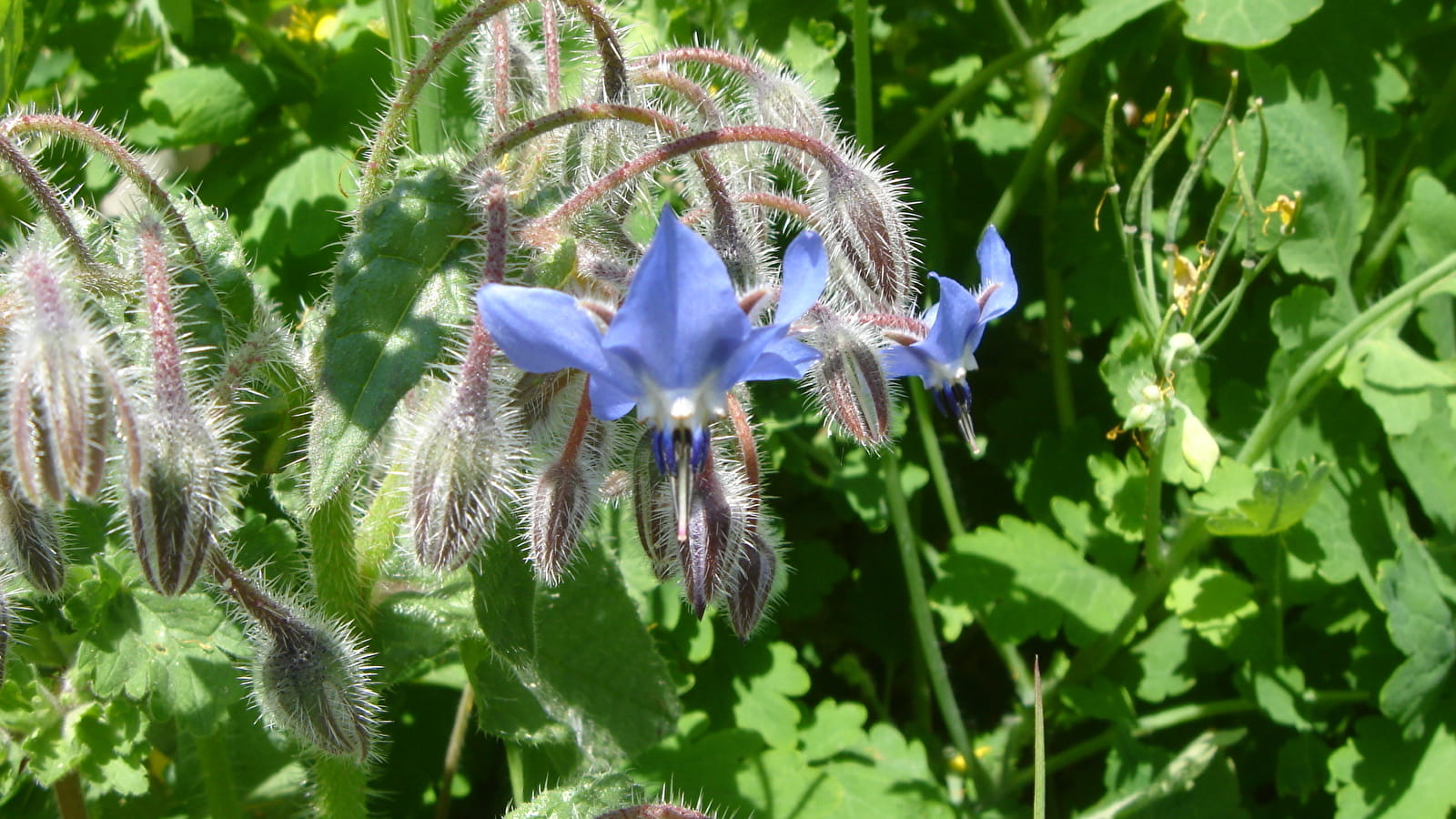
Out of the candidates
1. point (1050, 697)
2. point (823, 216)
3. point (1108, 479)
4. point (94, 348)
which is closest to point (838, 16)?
point (1108, 479)

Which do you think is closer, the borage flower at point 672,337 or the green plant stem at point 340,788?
the borage flower at point 672,337

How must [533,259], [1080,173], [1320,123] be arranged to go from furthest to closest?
[1080,173]
[1320,123]
[533,259]

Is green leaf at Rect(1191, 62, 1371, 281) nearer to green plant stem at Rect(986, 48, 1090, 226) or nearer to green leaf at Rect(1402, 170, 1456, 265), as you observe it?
green leaf at Rect(1402, 170, 1456, 265)

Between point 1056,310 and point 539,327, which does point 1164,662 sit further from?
point 539,327


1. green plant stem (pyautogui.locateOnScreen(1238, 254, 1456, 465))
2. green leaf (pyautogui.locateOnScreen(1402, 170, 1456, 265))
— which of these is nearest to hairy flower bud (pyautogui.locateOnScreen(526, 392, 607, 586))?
green plant stem (pyautogui.locateOnScreen(1238, 254, 1456, 465))

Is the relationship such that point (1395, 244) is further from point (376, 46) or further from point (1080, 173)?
point (376, 46)

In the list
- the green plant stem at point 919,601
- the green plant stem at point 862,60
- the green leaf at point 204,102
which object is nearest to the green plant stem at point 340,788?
the green plant stem at point 919,601

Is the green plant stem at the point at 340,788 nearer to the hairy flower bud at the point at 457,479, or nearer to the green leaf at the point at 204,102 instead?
the hairy flower bud at the point at 457,479
